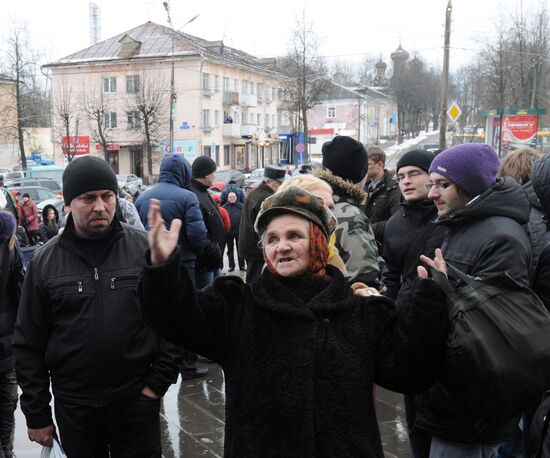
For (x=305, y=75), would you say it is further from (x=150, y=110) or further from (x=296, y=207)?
(x=296, y=207)

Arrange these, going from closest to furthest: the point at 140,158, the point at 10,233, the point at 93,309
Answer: the point at 93,309 → the point at 10,233 → the point at 140,158

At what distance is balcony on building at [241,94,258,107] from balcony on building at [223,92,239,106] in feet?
4.99

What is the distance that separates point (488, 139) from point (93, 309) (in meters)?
32.1

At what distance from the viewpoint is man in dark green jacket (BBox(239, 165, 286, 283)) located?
561 cm

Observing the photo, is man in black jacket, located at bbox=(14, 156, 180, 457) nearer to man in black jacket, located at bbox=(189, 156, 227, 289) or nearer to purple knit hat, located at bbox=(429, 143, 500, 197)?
purple knit hat, located at bbox=(429, 143, 500, 197)

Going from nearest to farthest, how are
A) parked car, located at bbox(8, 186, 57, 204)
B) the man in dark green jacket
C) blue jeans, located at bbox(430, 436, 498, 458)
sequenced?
blue jeans, located at bbox(430, 436, 498, 458) → the man in dark green jacket → parked car, located at bbox(8, 186, 57, 204)

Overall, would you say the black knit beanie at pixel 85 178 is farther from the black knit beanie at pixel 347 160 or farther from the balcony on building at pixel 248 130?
the balcony on building at pixel 248 130

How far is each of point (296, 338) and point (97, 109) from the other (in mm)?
49640

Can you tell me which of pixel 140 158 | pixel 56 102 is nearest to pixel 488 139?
pixel 140 158

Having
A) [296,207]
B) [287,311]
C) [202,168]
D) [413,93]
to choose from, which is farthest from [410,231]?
[413,93]

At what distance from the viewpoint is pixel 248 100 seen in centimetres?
5809

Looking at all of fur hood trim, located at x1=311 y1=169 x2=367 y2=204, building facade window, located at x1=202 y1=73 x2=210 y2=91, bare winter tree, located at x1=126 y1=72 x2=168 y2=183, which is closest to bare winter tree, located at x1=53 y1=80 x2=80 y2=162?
bare winter tree, located at x1=126 y1=72 x2=168 y2=183

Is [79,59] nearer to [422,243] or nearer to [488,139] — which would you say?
[488,139]

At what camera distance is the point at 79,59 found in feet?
170
